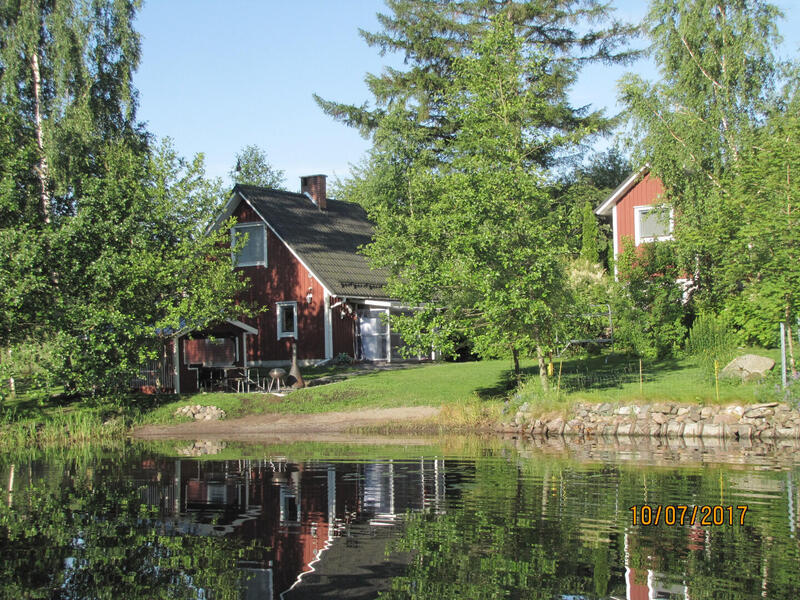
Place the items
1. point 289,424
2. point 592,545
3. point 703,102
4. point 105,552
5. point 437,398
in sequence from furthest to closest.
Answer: point 703,102 → point 289,424 → point 437,398 → point 105,552 → point 592,545

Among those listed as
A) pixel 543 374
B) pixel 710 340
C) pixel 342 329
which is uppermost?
pixel 342 329

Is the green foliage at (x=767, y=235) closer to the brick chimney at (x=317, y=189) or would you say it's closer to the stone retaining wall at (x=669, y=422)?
the stone retaining wall at (x=669, y=422)

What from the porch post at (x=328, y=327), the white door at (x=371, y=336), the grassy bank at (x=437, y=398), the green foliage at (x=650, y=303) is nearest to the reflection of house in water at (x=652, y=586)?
the grassy bank at (x=437, y=398)

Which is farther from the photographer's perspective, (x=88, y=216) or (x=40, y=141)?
(x=40, y=141)

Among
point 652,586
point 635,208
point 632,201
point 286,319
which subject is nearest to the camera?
point 652,586

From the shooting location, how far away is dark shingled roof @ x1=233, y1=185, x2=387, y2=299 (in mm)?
38344

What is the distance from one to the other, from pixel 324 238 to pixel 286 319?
4.30 m

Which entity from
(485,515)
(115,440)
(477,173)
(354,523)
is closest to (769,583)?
(485,515)

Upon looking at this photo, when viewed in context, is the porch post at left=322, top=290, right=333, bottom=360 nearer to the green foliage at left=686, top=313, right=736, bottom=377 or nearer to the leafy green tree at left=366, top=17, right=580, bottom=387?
the leafy green tree at left=366, top=17, right=580, bottom=387

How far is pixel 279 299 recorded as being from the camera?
39.3 meters

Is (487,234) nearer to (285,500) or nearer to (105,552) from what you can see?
(285,500)

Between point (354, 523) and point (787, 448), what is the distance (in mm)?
11074
